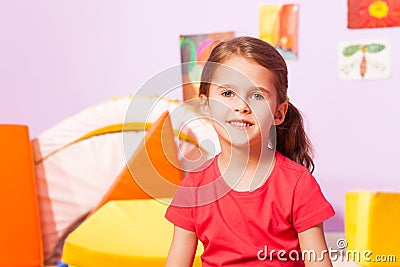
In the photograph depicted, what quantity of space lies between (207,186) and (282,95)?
0.66 ft

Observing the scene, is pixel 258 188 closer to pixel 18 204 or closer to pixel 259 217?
pixel 259 217

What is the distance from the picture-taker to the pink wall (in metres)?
2.55

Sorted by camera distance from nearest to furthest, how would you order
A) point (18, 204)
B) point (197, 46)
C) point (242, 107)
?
point (242, 107) → point (18, 204) → point (197, 46)

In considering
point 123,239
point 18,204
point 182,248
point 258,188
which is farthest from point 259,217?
point 18,204

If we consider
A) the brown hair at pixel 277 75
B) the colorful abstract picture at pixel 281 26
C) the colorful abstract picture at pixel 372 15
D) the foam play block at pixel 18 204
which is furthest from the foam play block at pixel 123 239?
the colorful abstract picture at pixel 372 15

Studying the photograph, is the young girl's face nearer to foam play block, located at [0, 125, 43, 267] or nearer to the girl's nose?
the girl's nose

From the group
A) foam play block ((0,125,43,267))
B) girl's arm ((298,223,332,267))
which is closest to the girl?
girl's arm ((298,223,332,267))

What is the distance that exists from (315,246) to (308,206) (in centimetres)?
6

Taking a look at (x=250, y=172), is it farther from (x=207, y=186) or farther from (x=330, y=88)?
(x=330, y=88)

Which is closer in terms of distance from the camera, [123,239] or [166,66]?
[123,239]

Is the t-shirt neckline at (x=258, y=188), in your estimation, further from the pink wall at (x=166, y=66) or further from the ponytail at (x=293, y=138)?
the pink wall at (x=166, y=66)

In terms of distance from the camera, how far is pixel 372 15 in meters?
2.56

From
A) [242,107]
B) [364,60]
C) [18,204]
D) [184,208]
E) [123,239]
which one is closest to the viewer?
[242,107]

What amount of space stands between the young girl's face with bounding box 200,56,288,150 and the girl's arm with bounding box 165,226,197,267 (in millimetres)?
175
